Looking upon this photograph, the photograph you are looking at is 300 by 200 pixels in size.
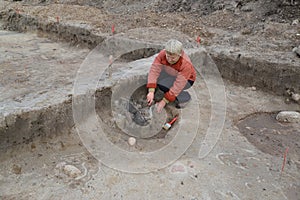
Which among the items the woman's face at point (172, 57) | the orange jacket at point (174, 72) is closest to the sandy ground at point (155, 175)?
the orange jacket at point (174, 72)

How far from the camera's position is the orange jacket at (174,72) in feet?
10.5

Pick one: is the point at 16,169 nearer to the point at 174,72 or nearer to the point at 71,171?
the point at 71,171

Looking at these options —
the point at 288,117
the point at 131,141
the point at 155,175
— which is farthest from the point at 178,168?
the point at 288,117

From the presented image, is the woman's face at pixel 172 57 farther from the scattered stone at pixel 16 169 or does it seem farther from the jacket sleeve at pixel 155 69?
the scattered stone at pixel 16 169

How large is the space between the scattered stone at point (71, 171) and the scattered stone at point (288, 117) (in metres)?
2.42

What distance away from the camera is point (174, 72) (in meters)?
3.33

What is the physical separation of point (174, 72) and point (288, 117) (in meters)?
1.45

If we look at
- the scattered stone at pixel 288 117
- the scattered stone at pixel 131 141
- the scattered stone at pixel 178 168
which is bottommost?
the scattered stone at pixel 131 141

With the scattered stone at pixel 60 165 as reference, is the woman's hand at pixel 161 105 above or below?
above

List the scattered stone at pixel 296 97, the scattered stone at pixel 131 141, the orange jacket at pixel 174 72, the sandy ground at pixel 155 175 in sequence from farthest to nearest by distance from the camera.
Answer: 1. the scattered stone at pixel 296 97
2. the orange jacket at pixel 174 72
3. the scattered stone at pixel 131 141
4. the sandy ground at pixel 155 175

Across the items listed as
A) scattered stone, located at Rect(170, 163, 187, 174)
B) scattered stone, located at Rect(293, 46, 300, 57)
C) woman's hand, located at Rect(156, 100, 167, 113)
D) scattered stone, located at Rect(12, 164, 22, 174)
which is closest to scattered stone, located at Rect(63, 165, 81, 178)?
scattered stone, located at Rect(12, 164, 22, 174)

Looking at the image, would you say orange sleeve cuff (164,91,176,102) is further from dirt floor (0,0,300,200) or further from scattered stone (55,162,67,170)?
scattered stone (55,162,67,170)

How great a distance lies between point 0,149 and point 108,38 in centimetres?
371

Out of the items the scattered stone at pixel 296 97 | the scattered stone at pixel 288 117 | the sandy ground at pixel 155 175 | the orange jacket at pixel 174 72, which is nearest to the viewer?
the sandy ground at pixel 155 175
